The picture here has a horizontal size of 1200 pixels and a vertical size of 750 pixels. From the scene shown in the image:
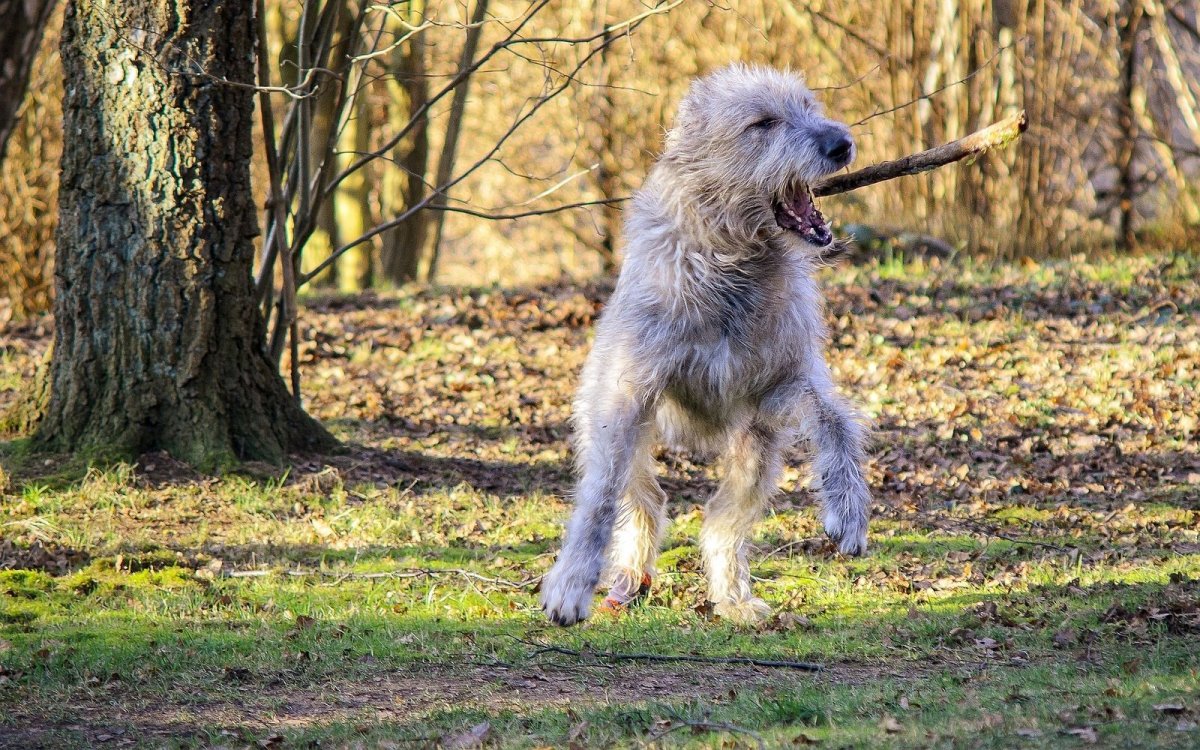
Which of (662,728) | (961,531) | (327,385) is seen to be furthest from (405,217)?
(662,728)

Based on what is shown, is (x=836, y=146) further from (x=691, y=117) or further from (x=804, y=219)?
(x=691, y=117)

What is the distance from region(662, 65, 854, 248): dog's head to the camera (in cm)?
495

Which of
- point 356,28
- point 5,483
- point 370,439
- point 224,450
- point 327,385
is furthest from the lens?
point 327,385

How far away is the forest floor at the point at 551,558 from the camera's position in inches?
166

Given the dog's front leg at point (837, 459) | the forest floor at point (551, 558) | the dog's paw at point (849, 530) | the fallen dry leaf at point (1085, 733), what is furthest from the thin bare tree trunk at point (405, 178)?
the fallen dry leaf at point (1085, 733)

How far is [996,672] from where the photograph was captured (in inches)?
181

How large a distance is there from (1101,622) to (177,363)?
486 centimetres

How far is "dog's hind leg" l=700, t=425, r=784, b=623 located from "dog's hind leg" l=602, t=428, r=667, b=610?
22 centimetres

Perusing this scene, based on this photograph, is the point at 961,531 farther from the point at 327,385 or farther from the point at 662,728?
the point at 327,385

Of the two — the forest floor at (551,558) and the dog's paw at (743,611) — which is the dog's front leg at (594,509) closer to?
the forest floor at (551,558)

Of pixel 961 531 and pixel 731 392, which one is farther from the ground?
pixel 731 392

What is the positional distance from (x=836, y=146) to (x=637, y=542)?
197 cm

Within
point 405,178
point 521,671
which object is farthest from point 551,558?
point 405,178

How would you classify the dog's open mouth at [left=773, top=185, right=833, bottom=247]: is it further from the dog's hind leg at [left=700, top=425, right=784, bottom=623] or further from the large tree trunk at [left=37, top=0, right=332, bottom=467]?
the large tree trunk at [left=37, top=0, right=332, bottom=467]
